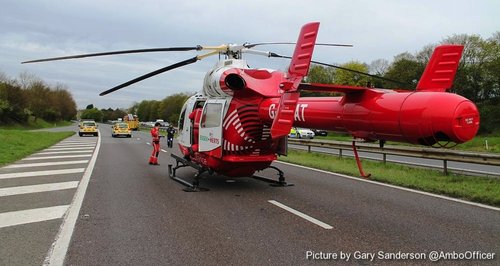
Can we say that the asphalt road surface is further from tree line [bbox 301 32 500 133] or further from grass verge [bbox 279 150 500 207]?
tree line [bbox 301 32 500 133]

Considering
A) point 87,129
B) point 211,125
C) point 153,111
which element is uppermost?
point 153,111

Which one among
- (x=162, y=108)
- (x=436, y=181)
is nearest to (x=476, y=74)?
(x=436, y=181)

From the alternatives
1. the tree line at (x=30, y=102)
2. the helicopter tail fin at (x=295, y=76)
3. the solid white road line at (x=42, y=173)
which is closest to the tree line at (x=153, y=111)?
the tree line at (x=30, y=102)

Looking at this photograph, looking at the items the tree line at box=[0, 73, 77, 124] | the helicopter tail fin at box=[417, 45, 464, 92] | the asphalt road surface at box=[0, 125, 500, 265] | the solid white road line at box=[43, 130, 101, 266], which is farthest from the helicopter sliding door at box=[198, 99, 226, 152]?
the tree line at box=[0, 73, 77, 124]

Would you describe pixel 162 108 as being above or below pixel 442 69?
above

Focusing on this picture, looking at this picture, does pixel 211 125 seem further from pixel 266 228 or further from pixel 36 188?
pixel 36 188

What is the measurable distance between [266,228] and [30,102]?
9160cm

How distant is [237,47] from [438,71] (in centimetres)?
561

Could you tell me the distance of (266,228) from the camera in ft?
22.5

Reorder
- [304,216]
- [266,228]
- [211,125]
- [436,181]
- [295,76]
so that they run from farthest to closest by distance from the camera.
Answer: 1. [436,181]
2. [211,125]
3. [304,216]
4. [295,76]
5. [266,228]

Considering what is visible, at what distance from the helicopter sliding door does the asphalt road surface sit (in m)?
1.09

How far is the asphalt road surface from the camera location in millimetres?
5504

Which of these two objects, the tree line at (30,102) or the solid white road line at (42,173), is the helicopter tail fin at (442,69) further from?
the tree line at (30,102)

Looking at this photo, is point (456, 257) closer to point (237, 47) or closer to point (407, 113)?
point (407, 113)
